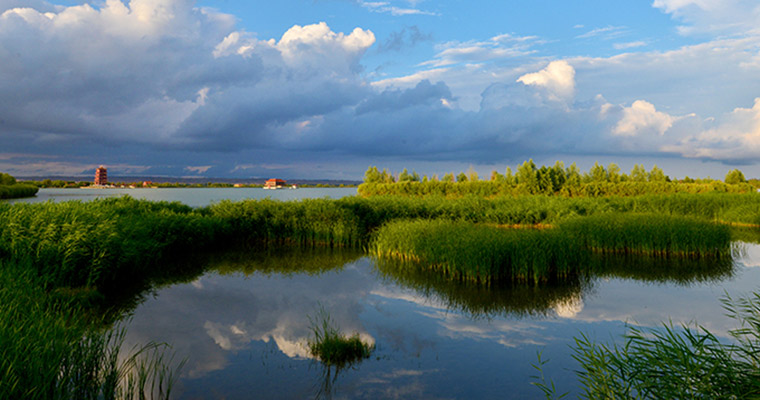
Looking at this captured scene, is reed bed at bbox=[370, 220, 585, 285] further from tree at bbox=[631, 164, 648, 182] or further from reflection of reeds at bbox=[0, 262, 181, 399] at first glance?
tree at bbox=[631, 164, 648, 182]

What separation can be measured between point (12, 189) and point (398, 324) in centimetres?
6253

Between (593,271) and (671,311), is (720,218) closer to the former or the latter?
(593,271)

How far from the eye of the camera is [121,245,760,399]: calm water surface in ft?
18.3

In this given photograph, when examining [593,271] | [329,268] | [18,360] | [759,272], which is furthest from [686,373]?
[759,272]

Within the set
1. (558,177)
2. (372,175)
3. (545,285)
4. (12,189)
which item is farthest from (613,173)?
(12,189)

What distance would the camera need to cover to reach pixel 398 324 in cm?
802

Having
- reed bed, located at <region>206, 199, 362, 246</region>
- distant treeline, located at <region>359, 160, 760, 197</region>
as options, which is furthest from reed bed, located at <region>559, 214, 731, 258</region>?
distant treeline, located at <region>359, 160, 760, 197</region>

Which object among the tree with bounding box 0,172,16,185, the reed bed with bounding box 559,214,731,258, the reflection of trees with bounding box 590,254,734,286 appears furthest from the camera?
the tree with bounding box 0,172,16,185

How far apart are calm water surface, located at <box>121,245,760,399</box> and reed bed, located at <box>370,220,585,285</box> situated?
2.25 feet

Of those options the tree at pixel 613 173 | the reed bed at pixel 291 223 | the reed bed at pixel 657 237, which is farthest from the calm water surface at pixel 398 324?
the tree at pixel 613 173

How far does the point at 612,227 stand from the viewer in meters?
16.3

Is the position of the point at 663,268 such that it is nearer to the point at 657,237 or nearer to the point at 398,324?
the point at 657,237

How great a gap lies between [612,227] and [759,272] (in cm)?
447

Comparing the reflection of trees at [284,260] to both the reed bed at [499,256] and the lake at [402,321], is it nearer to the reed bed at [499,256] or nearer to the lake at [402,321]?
the lake at [402,321]
